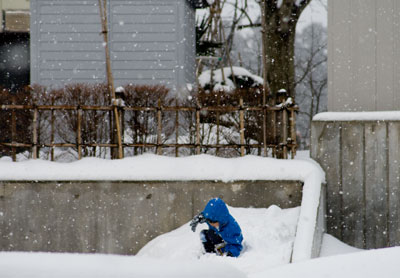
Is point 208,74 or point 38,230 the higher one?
point 208,74

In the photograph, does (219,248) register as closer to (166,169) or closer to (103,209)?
(166,169)

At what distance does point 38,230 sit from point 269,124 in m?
3.78

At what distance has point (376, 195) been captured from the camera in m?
7.39

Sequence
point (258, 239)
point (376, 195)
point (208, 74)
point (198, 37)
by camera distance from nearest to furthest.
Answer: point (258, 239), point (376, 195), point (208, 74), point (198, 37)

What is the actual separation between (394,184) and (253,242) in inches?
93.3

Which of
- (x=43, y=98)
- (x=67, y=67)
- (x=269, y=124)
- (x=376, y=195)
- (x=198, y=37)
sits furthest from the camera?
(x=198, y=37)

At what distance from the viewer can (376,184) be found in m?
7.39

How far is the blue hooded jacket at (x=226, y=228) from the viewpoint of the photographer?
231 inches

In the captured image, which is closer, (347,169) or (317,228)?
(317,228)

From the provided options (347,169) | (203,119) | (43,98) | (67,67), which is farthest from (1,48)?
(347,169)

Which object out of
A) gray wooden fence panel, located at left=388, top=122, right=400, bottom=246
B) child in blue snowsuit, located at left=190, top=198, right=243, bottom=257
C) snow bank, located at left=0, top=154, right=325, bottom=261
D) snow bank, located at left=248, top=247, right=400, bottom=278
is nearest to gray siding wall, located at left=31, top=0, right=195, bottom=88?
snow bank, located at left=0, top=154, right=325, bottom=261

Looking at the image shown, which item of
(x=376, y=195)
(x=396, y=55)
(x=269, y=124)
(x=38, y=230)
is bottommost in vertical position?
(x=38, y=230)

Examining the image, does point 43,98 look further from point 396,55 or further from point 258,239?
point 396,55

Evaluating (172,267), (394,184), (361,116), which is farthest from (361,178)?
(172,267)
